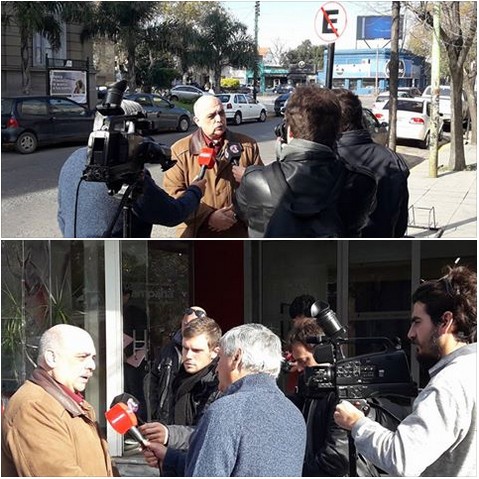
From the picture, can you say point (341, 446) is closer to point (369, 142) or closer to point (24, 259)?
point (369, 142)

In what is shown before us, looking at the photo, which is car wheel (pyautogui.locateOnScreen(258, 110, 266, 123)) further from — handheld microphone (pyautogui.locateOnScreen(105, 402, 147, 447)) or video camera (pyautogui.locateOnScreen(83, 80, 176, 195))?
handheld microphone (pyautogui.locateOnScreen(105, 402, 147, 447))

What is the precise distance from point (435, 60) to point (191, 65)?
18.6ft

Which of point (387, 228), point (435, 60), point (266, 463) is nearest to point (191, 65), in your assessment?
point (387, 228)

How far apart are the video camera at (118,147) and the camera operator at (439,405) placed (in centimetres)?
105

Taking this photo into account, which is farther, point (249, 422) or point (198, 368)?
point (198, 368)

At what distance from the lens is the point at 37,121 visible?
1055 cm

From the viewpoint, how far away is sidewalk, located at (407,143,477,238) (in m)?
5.94

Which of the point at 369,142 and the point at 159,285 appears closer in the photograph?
the point at 369,142

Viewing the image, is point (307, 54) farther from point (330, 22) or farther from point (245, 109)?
point (245, 109)

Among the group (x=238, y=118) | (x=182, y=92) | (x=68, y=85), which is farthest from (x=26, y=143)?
(x=182, y=92)

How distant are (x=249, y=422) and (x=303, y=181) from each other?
88 centimetres

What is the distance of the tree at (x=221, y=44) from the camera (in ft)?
12.1

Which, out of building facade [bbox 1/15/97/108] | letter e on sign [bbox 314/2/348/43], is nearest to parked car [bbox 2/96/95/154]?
building facade [bbox 1/15/97/108]

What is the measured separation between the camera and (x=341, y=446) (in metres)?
2.66
